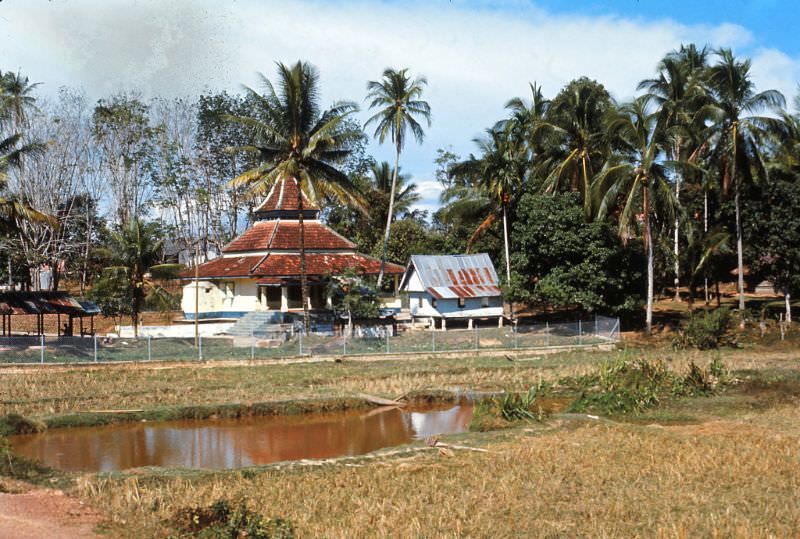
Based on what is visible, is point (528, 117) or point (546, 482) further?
point (528, 117)

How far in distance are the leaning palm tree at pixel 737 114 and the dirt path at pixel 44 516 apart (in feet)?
111

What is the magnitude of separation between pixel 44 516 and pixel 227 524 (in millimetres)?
2964

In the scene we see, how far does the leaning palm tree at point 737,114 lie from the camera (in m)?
A: 37.4

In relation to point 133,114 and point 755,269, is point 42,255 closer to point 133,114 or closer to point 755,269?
point 133,114

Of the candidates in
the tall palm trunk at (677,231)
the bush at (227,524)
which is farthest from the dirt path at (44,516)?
the tall palm trunk at (677,231)

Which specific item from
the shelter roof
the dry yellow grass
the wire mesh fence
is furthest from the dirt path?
the shelter roof

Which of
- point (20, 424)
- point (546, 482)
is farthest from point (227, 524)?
point (20, 424)

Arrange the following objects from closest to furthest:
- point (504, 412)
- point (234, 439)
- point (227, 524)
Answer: point (227, 524) < point (504, 412) < point (234, 439)

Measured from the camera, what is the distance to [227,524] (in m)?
10.4

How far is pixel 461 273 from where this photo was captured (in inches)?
1762

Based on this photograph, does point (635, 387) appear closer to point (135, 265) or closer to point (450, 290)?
point (450, 290)

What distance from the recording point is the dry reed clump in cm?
1076

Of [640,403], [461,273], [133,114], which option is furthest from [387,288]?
[640,403]

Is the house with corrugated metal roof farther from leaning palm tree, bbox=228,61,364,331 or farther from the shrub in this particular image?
the shrub
